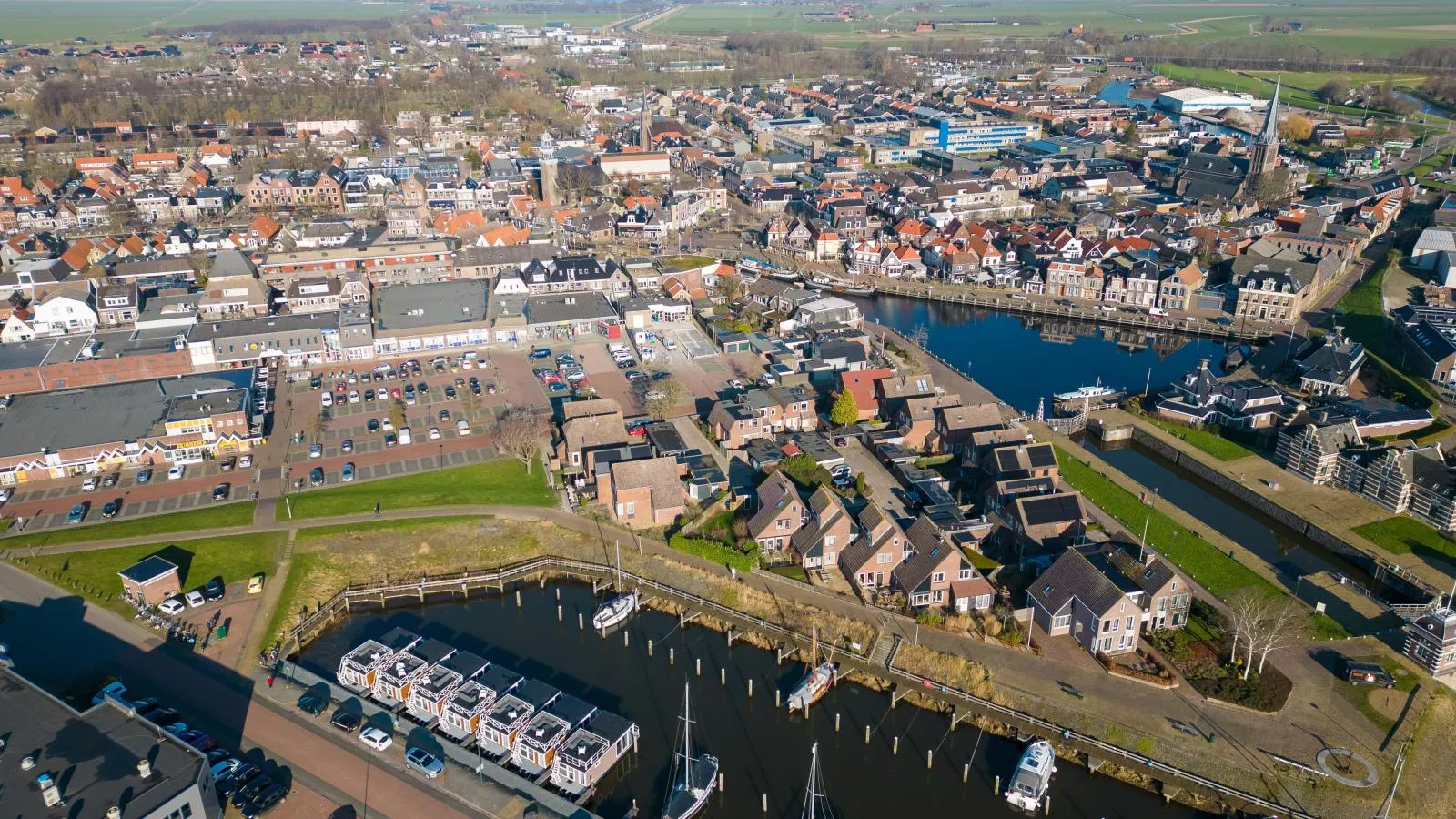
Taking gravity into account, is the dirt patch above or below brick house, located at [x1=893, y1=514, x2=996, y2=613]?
below

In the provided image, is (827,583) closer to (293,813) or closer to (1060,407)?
(293,813)

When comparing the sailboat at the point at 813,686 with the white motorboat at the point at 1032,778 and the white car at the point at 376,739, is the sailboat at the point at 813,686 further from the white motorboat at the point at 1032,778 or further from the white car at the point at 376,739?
the white car at the point at 376,739

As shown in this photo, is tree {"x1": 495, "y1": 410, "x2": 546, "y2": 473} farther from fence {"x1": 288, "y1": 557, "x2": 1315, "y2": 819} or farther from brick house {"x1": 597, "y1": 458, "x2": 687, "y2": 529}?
fence {"x1": 288, "y1": 557, "x2": 1315, "y2": 819}

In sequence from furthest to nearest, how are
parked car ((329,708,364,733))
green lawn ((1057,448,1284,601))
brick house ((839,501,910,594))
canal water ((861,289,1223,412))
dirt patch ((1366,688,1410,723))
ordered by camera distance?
canal water ((861,289,1223,412))
green lawn ((1057,448,1284,601))
brick house ((839,501,910,594))
dirt patch ((1366,688,1410,723))
parked car ((329,708,364,733))

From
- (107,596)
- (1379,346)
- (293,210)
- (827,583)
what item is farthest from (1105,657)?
(293,210)

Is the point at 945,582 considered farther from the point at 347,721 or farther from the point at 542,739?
the point at 347,721

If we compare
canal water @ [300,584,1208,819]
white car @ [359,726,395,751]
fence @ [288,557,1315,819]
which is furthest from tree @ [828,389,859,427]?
white car @ [359,726,395,751]
